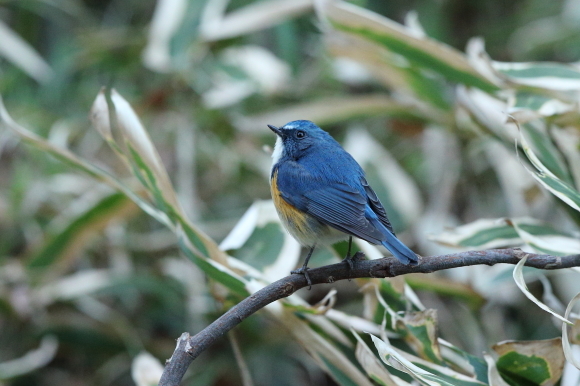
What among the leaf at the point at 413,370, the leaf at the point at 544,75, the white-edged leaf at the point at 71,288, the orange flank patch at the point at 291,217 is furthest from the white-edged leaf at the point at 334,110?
the leaf at the point at 413,370

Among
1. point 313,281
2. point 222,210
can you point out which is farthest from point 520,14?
point 313,281

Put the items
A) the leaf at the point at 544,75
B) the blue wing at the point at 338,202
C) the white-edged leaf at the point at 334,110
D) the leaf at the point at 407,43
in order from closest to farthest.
A: the blue wing at the point at 338,202 → the leaf at the point at 544,75 → the leaf at the point at 407,43 → the white-edged leaf at the point at 334,110

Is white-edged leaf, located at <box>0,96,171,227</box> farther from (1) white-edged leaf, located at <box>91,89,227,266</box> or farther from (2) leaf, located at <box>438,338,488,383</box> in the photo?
(2) leaf, located at <box>438,338,488,383</box>

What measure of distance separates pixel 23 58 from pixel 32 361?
1544 mm

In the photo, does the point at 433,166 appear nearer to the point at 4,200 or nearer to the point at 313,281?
the point at 313,281

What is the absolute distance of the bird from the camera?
1.34 m

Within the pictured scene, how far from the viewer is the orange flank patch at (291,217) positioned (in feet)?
4.86

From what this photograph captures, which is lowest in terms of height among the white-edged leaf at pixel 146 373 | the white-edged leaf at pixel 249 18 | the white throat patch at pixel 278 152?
the white-edged leaf at pixel 146 373

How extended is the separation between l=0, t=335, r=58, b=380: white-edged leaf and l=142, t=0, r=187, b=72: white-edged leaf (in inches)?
43.8

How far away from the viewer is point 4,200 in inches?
98.5

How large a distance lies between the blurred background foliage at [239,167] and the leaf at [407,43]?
0.01 meters

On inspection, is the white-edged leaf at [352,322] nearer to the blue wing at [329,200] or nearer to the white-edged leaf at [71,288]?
the blue wing at [329,200]

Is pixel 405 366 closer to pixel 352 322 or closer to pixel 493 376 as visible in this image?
pixel 493 376

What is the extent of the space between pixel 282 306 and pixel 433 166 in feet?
4.58
